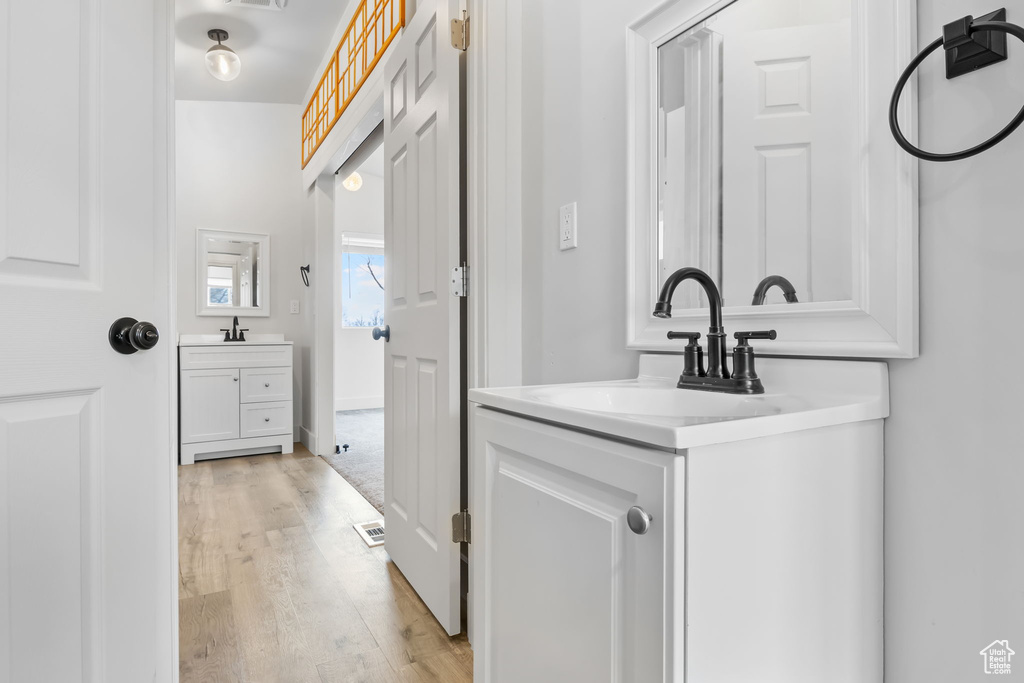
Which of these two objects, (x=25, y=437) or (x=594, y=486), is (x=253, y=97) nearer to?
(x=25, y=437)

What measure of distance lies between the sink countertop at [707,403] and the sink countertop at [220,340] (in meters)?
3.38

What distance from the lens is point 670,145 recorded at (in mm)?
1115

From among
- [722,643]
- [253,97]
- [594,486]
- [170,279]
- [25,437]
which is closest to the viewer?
[722,643]

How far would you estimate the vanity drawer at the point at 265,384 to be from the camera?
384 cm

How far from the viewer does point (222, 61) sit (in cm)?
323

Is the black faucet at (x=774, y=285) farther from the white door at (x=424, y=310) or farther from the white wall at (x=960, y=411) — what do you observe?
the white door at (x=424, y=310)

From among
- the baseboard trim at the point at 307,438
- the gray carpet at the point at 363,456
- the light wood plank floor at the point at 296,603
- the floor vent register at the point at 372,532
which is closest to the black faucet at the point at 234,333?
the baseboard trim at the point at 307,438

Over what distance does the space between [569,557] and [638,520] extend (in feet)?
0.55

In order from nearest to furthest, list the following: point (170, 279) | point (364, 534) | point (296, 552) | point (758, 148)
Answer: point (758, 148)
point (170, 279)
point (296, 552)
point (364, 534)

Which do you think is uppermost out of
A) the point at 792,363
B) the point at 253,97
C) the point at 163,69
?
the point at 253,97

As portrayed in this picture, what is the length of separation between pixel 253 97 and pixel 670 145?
13.6ft

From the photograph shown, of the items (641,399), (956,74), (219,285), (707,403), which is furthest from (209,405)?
(956,74)

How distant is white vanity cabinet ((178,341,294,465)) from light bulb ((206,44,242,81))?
1.76 m

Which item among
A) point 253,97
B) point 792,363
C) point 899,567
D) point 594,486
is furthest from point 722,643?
point 253,97
